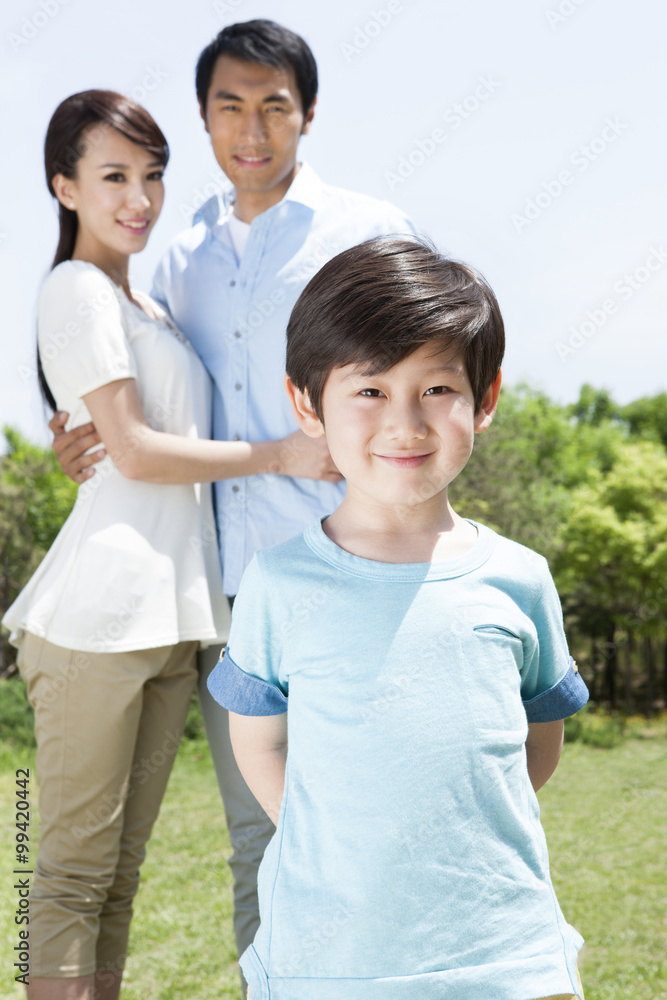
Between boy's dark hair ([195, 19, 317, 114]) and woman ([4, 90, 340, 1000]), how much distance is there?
0.30 m

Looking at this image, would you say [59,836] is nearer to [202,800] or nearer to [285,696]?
[285,696]

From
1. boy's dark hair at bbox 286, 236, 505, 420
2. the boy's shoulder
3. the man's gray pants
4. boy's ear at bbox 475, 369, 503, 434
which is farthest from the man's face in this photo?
the boy's shoulder

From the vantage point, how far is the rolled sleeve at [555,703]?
1.52 m

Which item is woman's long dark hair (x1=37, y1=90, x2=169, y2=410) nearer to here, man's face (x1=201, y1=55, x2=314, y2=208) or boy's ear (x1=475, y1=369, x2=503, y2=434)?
man's face (x1=201, y1=55, x2=314, y2=208)

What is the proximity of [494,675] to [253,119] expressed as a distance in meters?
1.77

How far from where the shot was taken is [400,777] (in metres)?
1.31

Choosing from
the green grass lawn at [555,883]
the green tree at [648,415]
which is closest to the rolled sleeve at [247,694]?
the green grass lawn at [555,883]

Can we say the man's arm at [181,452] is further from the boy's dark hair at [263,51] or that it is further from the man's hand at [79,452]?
the boy's dark hair at [263,51]

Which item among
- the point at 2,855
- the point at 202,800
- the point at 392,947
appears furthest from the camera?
the point at 202,800

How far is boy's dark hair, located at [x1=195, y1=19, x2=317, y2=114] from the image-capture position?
244 centimetres

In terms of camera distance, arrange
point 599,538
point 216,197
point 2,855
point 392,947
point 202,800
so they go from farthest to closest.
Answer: point 599,538 < point 202,800 < point 2,855 < point 216,197 < point 392,947

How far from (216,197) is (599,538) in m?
14.5

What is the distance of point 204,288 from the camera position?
8.32ft

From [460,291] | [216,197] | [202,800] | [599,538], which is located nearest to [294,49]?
[216,197]
